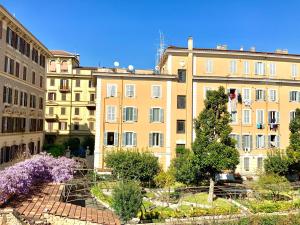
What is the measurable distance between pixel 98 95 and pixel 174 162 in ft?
39.3

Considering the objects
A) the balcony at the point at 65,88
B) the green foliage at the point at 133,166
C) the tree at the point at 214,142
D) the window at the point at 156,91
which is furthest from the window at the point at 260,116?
the balcony at the point at 65,88

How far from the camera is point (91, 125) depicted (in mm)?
65875

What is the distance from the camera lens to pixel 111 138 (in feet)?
130

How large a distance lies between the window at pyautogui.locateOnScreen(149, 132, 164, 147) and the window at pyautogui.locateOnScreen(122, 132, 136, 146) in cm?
203

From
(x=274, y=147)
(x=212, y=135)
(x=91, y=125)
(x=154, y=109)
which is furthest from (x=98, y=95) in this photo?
(x=91, y=125)

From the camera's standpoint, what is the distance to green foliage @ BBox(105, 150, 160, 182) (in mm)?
33938

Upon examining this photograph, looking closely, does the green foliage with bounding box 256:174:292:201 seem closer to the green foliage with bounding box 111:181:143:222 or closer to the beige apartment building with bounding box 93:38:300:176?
the beige apartment building with bounding box 93:38:300:176

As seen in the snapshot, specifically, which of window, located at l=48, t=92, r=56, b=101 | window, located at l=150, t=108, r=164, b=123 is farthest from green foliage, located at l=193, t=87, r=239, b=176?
window, located at l=48, t=92, r=56, b=101

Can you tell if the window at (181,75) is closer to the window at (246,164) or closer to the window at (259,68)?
the window at (259,68)

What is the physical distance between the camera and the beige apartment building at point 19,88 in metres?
34.0

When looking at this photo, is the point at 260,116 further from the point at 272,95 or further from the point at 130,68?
the point at 130,68

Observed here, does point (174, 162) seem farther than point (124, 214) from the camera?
Yes

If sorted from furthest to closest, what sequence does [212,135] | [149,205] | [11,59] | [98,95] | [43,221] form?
1. [98,95]
2. [11,59]
3. [212,135]
4. [149,205]
5. [43,221]

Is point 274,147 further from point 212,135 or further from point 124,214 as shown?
point 124,214
